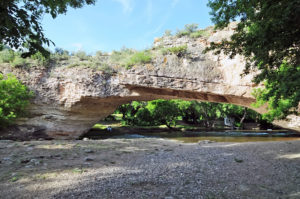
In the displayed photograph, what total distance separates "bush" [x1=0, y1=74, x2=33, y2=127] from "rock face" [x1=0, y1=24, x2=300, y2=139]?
30.3 inches

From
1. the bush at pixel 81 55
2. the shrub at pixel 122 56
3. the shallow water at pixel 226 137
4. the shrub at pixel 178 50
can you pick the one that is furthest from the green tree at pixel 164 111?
the bush at pixel 81 55

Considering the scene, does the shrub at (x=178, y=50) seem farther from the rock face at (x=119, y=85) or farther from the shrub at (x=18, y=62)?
the shrub at (x=18, y=62)

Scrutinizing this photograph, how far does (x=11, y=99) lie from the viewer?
10430 mm

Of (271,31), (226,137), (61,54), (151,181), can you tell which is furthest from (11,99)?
(226,137)

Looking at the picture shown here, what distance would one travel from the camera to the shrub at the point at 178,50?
13594mm

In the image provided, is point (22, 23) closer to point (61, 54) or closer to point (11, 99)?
point (11, 99)

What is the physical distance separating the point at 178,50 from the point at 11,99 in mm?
12494

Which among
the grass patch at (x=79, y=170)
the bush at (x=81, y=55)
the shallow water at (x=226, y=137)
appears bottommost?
the shallow water at (x=226, y=137)

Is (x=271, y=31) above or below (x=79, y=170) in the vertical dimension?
above

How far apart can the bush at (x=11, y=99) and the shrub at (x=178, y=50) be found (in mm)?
11232

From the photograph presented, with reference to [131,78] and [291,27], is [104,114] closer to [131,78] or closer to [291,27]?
[131,78]

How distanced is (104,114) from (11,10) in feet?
41.4

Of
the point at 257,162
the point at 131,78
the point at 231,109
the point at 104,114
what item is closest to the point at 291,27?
the point at 257,162

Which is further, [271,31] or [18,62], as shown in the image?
[18,62]
